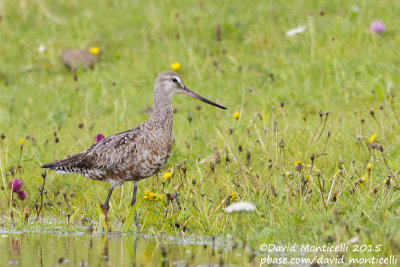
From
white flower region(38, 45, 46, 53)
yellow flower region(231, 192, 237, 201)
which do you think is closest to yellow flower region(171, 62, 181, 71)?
white flower region(38, 45, 46, 53)

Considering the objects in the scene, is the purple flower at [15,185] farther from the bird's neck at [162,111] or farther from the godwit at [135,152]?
the bird's neck at [162,111]

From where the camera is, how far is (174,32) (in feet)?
39.5

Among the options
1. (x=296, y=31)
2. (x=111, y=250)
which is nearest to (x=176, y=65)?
(x=296, y=31)

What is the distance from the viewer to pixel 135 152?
22.5 ft

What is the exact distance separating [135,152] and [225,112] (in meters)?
3.00

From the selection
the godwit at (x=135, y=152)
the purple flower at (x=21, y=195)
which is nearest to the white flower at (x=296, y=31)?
the godwit at (x=135, y=152)

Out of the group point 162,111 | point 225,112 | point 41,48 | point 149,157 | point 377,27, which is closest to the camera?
point 149,157

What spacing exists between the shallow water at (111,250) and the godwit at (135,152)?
55 cm

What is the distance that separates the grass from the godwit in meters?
0.29

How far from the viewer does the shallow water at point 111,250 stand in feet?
17.3

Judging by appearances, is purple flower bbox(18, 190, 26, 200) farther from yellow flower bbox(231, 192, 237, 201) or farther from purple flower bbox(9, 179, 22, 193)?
yellow flower bbox(231, 192, 237, 201)

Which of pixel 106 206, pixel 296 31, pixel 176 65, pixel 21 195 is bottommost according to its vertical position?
pixel 106 206

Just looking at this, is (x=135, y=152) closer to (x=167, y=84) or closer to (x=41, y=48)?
A: (x=167, y=84)

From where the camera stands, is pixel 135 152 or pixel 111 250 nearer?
pixel 111 250
